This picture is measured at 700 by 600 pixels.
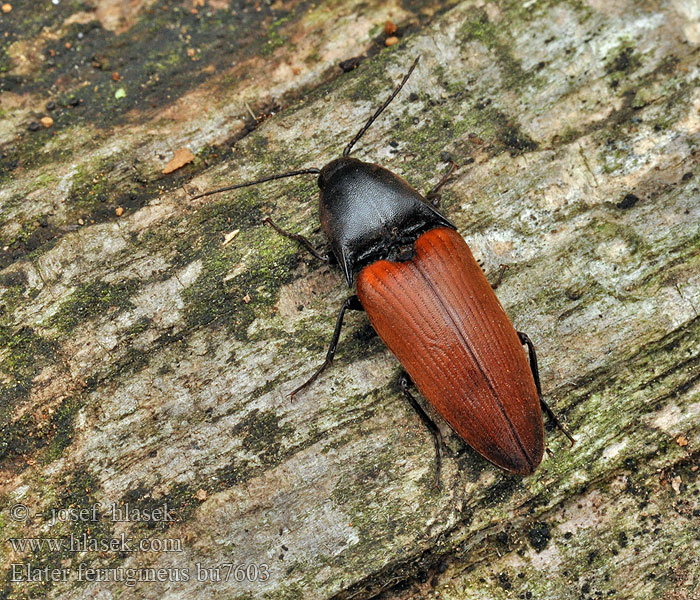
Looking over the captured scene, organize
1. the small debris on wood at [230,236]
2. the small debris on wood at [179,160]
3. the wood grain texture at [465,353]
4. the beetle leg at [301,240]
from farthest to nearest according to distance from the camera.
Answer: the small debris on wood at [179,160] → the small debris on wood at [230,236] → the beetle leg at [301,240] → the wood grain texture at [465,353]

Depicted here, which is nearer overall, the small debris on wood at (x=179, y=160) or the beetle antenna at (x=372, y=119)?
the beetle antenna at (x=372, y=119)

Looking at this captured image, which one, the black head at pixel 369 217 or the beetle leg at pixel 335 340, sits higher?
the black head at pixel 369 217

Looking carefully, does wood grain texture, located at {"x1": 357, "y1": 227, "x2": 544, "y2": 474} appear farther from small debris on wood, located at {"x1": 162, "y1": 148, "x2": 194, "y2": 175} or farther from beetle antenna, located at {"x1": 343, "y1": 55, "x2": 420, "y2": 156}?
small debris on wood, located at {"x1": 162, "y1": 148, "x2": 194, "y2": 175}

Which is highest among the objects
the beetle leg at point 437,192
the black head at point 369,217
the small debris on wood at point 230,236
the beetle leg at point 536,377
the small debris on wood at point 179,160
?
the small debris on wood at point 179,160

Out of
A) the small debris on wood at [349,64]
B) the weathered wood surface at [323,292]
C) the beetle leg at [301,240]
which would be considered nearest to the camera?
the weathered wood surface at [323,292]

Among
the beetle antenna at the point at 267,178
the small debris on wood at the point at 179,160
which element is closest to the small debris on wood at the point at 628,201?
the beetle antenna at the point at 267,178

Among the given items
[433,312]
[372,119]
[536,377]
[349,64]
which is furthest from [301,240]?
[536,377]

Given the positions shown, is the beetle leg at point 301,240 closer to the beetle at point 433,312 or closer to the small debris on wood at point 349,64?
the beetle at point 433,312
